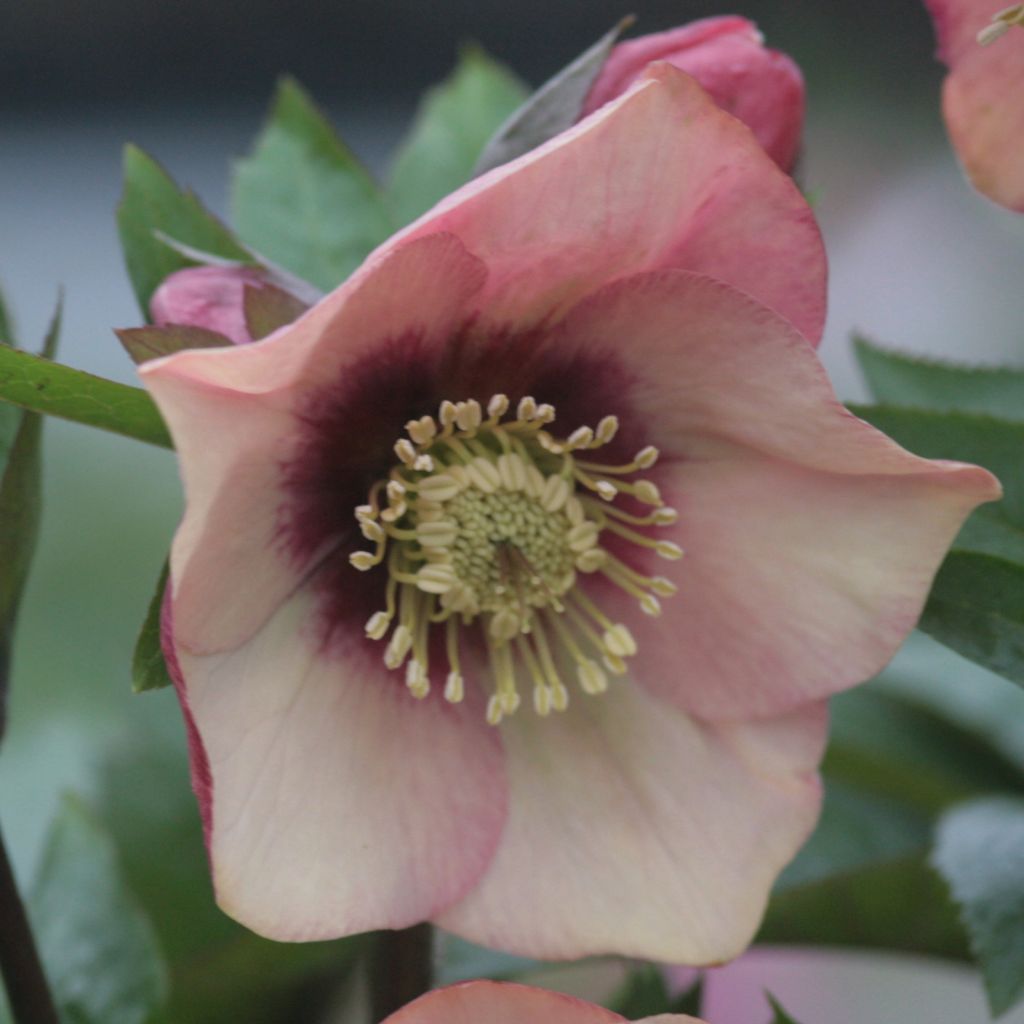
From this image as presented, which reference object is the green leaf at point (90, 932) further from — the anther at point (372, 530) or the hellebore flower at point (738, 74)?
the hellebore flower at point (738, 74)

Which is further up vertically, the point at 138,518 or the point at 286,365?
the point at 286,365

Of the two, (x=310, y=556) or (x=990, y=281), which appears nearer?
(x=310, y=556)

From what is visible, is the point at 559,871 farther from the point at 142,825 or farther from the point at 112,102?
the point at 112,102

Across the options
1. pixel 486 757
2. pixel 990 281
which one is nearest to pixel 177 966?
pixel 486 757

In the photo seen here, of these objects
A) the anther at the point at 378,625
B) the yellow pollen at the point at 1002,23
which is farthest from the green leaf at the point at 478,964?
the yellow pollen at the point at 1002,23

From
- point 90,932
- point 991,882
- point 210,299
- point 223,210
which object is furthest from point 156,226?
point 223,210

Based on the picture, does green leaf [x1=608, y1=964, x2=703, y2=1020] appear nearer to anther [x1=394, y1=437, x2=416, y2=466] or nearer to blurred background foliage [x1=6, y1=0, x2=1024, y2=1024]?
blurred background foliage [x1=6, y1=0, x2=1024, y2=1024]
